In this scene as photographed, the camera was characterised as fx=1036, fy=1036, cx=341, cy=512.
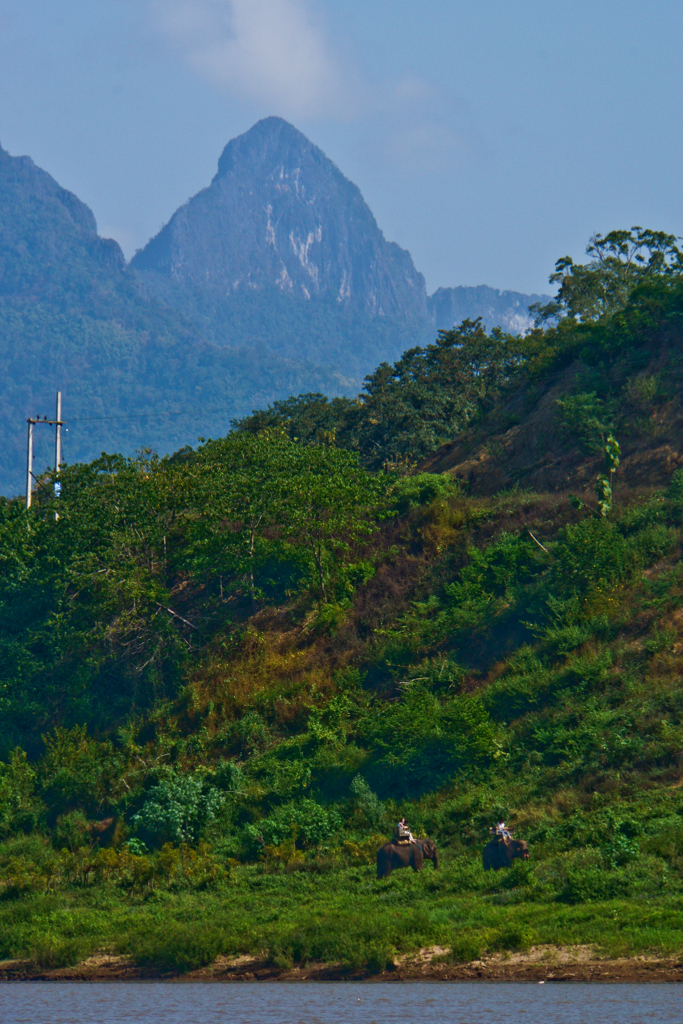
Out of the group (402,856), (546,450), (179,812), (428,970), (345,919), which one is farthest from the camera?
(546,450)

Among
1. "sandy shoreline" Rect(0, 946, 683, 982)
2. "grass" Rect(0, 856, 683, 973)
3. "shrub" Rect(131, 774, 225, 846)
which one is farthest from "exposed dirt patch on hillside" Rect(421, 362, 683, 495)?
"sandy shoreline" Rect(0, 946, 683, 982)

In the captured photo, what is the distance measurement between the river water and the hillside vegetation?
828 millimetres

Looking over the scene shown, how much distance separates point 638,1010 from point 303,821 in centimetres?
1178

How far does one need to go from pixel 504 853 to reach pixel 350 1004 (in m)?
5.67

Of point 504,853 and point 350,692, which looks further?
point 350,692

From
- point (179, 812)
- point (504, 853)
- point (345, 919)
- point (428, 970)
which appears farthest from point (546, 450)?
point (428, 970)

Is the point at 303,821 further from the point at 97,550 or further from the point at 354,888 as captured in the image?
the point at 97,550

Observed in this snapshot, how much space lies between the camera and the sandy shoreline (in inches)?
515

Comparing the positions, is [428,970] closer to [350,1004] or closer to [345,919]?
[345,919]

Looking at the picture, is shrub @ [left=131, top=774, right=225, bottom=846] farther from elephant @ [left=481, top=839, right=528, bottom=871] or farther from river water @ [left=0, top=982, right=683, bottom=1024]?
river water @ [left=0, top=982, right=683, bottom=1024]

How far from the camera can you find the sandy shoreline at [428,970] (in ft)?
42.9

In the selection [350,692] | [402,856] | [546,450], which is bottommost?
[402,856]

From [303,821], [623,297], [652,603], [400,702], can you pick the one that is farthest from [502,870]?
[623,297]

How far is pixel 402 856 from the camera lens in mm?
18609
